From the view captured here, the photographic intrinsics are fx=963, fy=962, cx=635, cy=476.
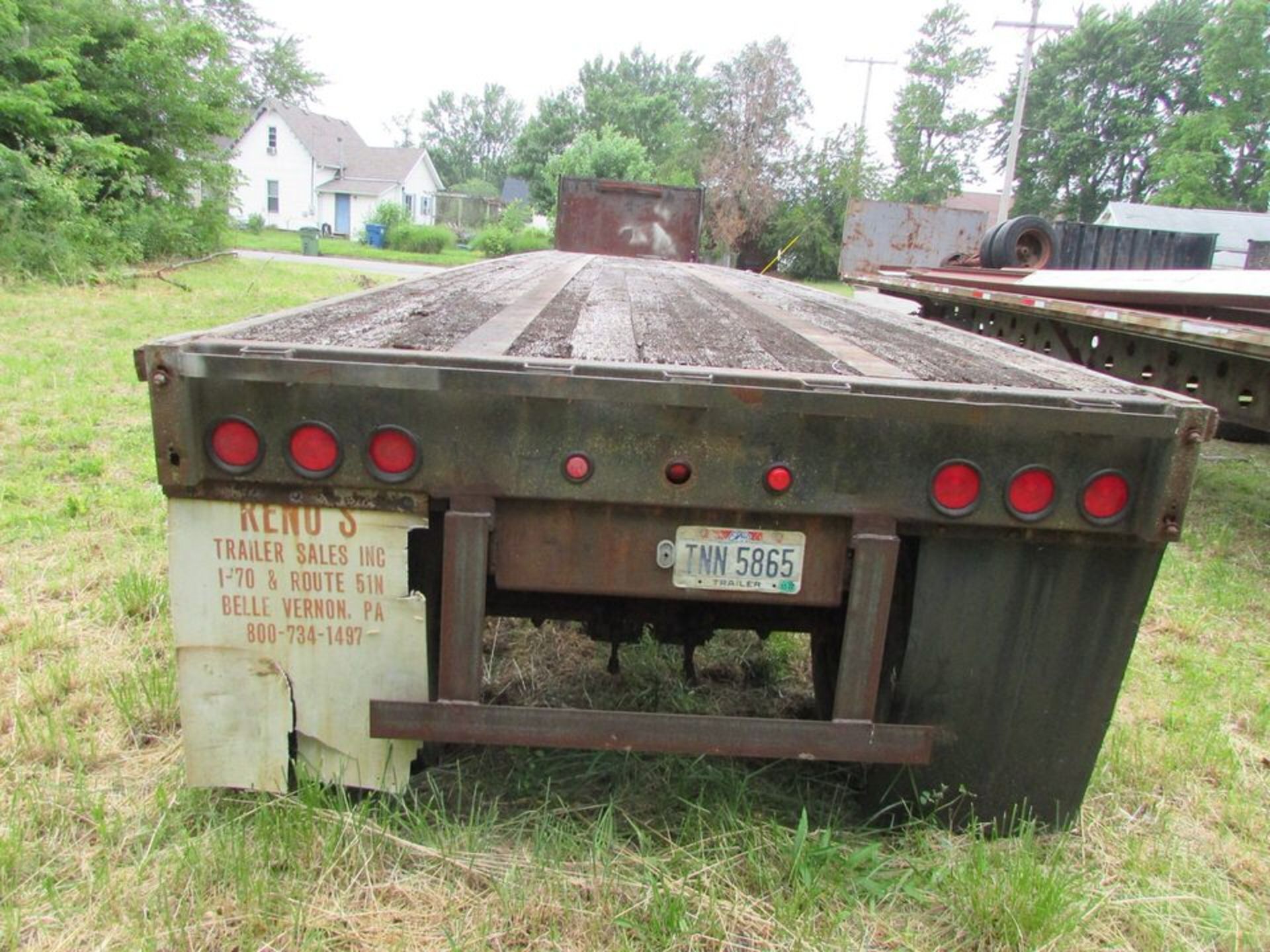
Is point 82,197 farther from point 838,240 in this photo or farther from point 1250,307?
point 838,240

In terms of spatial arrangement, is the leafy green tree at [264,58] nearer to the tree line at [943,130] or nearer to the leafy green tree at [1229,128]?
the tree line at [943,130]

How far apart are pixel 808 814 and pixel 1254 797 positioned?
1.43m

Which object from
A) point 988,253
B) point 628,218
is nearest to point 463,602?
point 988,253

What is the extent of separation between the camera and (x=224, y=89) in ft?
64.6

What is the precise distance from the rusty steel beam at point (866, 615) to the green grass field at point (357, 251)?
30.3 metres

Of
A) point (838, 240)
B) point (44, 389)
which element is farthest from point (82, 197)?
point (838, 240)

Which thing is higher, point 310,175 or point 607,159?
point 607,159

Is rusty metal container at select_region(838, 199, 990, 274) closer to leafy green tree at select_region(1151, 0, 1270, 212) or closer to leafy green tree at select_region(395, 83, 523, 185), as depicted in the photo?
leafy green tree at select_region(1151, 0, 1270, 212)

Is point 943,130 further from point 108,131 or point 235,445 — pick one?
point 235,445

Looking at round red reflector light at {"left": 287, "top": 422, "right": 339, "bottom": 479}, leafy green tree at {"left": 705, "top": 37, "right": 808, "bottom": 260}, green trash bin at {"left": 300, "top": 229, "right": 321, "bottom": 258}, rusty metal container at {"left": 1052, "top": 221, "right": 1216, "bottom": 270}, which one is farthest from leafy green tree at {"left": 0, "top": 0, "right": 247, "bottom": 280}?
leafy green tree at {"left": 705, "top": 37, "right": 808, "bottom": 260}

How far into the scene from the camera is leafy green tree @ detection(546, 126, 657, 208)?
131 ft

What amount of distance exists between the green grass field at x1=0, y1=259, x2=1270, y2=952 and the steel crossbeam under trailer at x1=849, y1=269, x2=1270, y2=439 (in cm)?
206

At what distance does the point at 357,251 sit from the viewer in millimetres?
36969

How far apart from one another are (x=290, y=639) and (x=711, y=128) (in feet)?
155
